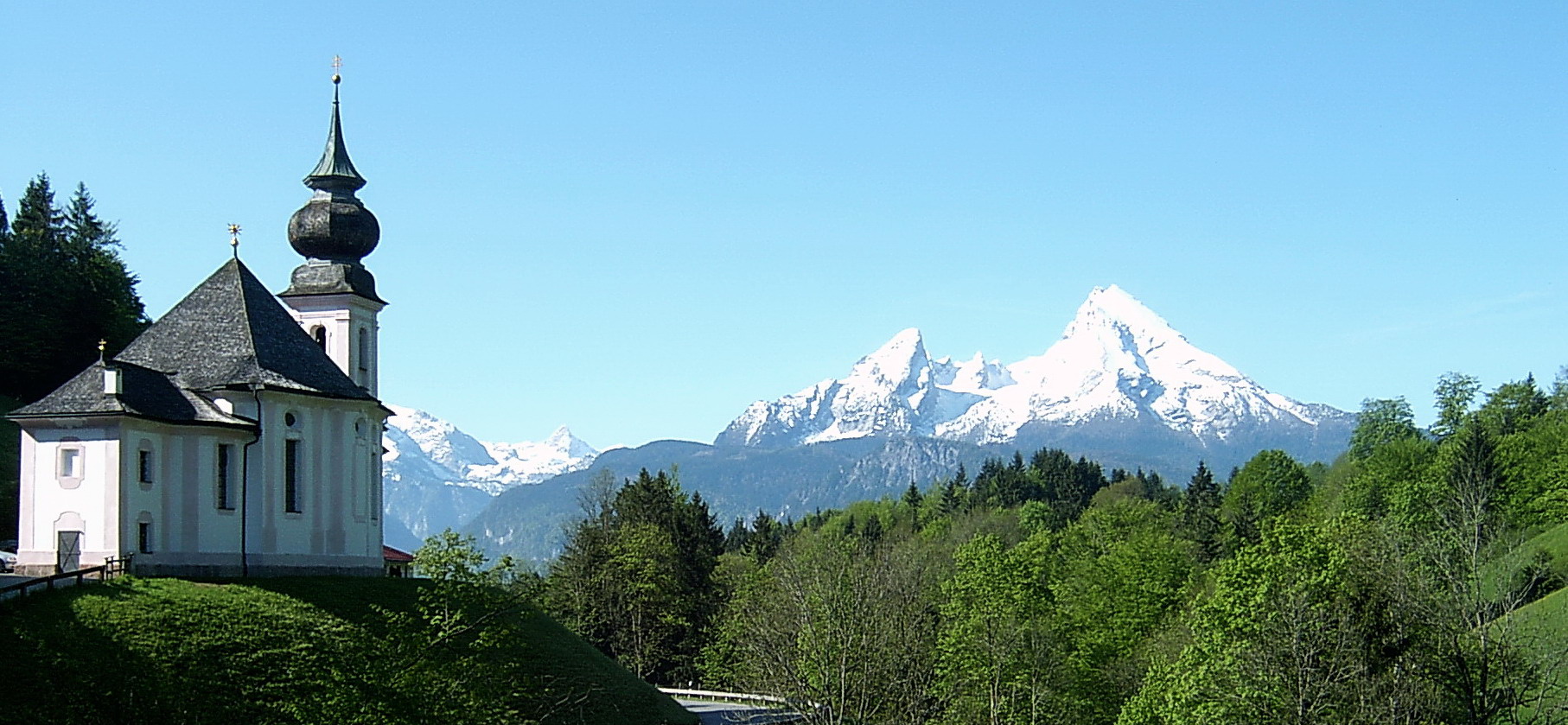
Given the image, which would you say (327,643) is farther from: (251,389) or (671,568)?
(671,568)

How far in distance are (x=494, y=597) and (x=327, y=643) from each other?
31.9 feet

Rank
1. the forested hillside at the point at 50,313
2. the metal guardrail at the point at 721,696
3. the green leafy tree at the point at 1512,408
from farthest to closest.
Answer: the green leafy tree at the point at 1512,408, the forested hillside at the point at 50,313, the metal guardrail at the point at 721,696

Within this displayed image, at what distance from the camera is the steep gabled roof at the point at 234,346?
55.3 metres

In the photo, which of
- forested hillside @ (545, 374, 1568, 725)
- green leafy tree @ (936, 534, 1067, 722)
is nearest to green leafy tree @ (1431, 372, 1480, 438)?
forested hillside @ (545, 374, 1568, 725)

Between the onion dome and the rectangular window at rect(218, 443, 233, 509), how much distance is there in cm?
1522

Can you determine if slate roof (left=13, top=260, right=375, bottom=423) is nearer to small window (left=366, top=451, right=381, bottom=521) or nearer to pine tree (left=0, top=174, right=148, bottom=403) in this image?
small window (left=366, top=451, right=381, bottom=521)

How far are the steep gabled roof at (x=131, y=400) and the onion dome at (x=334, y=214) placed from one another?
14212 millimetres

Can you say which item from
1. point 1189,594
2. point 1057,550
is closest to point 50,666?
point 1189,594

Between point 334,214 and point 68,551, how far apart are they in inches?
838

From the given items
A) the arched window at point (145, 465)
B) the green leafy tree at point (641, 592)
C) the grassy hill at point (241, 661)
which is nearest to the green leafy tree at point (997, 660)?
the grassy hill at point (241, 661)

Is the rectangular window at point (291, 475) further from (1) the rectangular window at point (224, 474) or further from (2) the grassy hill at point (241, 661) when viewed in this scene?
(2) the grassy hill at point (241, 661)

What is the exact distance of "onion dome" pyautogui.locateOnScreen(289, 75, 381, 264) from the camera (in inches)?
2630

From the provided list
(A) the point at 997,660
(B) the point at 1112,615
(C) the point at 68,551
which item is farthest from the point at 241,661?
(B) the point at 1112,615

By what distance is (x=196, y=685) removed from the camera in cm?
4312
